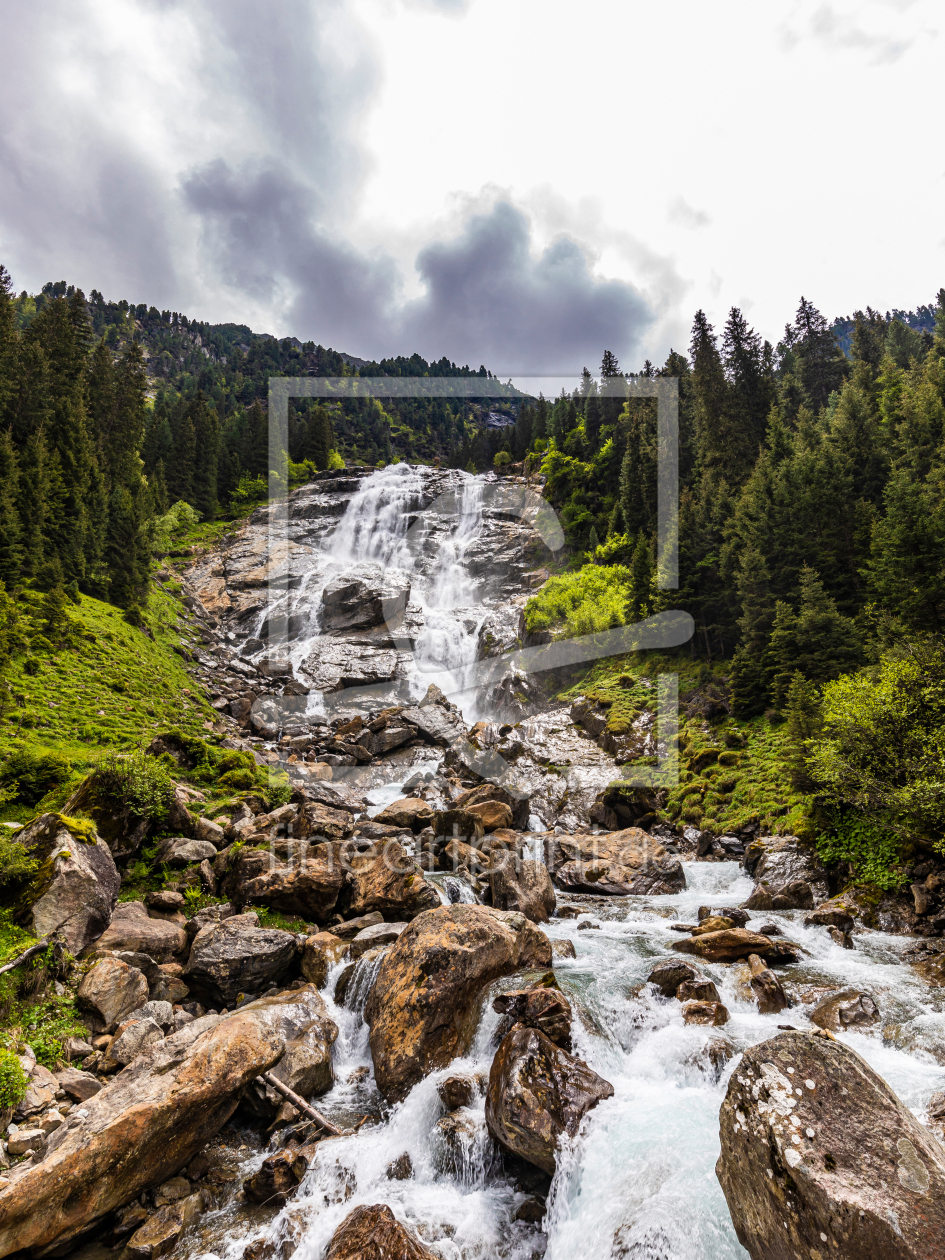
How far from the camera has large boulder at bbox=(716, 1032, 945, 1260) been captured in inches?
200

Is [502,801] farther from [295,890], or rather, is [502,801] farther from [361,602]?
[361,602]

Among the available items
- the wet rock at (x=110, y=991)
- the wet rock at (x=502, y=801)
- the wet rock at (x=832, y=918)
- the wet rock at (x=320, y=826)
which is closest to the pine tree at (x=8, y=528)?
the wet rock at (x=320, y=826)

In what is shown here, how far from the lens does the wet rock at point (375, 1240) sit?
676cm

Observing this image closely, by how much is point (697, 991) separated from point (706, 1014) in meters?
0.72

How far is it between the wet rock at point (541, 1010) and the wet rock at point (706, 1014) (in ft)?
8.86

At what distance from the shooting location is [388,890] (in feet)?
56.2

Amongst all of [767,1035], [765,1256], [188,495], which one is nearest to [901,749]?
[767,1035]

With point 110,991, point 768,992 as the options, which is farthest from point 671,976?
point 110,991

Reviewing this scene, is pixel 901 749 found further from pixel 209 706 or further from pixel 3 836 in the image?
pixel 209 706

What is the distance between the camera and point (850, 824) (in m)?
19.5

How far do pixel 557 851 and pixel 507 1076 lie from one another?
16.7 meters

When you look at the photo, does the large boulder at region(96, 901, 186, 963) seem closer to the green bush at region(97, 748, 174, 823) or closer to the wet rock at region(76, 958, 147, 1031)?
the wet rock at region(76, 958, 147, 1031)

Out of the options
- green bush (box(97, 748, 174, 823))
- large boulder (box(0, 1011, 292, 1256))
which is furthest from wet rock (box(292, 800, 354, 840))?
large boulder (box(0, 1011, 292, 1256))

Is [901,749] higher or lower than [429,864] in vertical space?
higher
